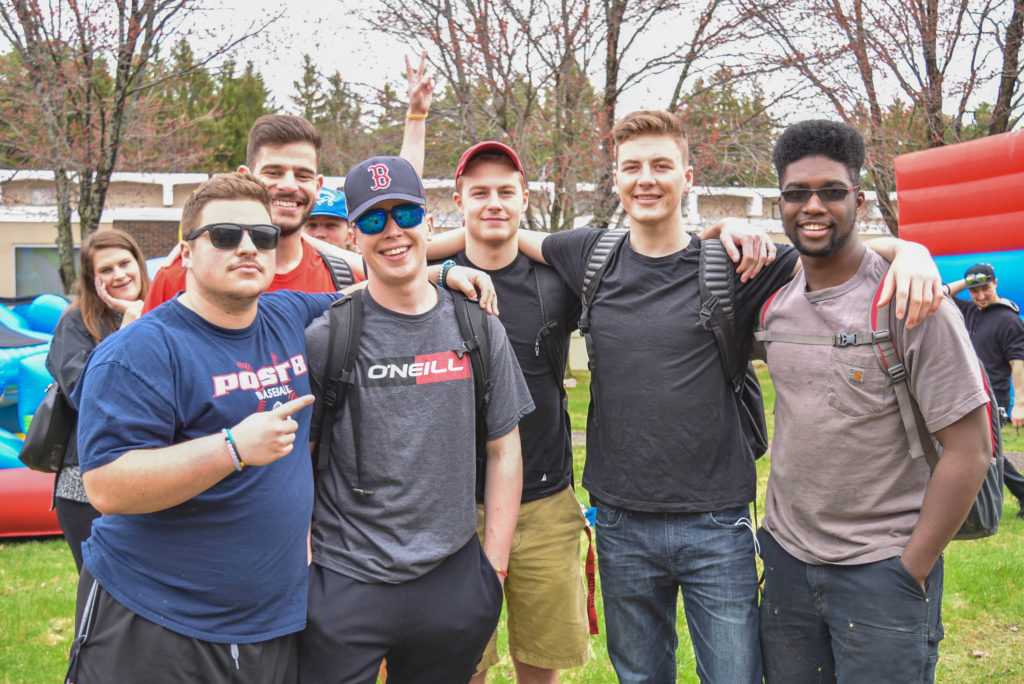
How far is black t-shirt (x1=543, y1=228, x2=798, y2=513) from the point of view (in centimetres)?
308

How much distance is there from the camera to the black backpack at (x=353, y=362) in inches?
101

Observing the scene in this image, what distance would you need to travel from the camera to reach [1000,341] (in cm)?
788

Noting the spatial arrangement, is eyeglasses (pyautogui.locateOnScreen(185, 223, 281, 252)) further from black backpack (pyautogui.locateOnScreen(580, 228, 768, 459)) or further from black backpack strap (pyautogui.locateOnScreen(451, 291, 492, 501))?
black backpack (pyautogui.locateOnScreen(580, 228, 768, 459))

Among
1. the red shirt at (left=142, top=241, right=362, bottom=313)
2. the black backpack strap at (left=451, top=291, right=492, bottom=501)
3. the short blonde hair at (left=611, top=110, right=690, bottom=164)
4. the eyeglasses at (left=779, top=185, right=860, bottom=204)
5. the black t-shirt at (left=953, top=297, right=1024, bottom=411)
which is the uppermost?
the short blonde hair at (left=611, top=110, right=690, bottom=164)

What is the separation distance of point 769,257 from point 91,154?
10977mm

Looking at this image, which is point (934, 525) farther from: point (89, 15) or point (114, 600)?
point (89, 15)

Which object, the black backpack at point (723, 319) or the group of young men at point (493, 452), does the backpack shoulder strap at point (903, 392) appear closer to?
the group of young men at point (493, 452)

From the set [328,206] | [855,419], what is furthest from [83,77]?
[855,419]

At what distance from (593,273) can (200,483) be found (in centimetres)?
179

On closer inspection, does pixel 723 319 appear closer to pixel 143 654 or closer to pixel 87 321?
pixel 143 654

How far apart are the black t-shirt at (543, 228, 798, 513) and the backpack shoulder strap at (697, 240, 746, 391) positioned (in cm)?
3

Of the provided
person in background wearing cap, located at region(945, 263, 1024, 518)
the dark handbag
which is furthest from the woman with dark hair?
person in background wearing cap, located at region(945, 263, 1024, 518)

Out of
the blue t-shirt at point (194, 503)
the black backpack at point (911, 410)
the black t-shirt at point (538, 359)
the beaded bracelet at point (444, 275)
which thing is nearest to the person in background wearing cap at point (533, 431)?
the black t-shirt at point (538, 359)

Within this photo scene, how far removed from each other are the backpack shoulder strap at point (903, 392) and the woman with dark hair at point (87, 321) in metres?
2.87
